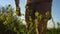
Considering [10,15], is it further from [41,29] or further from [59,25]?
[59,25]

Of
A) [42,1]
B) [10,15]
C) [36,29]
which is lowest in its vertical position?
[36,29]

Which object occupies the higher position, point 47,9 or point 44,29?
point 47,9

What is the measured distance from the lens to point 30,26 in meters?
3.72

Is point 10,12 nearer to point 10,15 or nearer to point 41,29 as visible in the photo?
point 10,15

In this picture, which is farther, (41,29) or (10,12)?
(10,12)

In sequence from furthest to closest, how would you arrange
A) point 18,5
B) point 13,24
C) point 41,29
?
point 13,24 < point 18,5 < point 41,29

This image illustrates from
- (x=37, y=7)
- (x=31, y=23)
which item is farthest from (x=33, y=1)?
(x=31, y=23)

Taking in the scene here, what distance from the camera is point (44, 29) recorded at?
369 cm

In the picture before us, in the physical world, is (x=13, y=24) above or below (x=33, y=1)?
below

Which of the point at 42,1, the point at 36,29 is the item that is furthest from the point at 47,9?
the point at 36,29

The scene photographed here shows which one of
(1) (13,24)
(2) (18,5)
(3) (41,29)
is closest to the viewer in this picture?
(3) (41,29)

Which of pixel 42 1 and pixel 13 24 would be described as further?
pixel 13 24

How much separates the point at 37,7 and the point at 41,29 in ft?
1.24

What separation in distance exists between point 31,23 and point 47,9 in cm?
36
